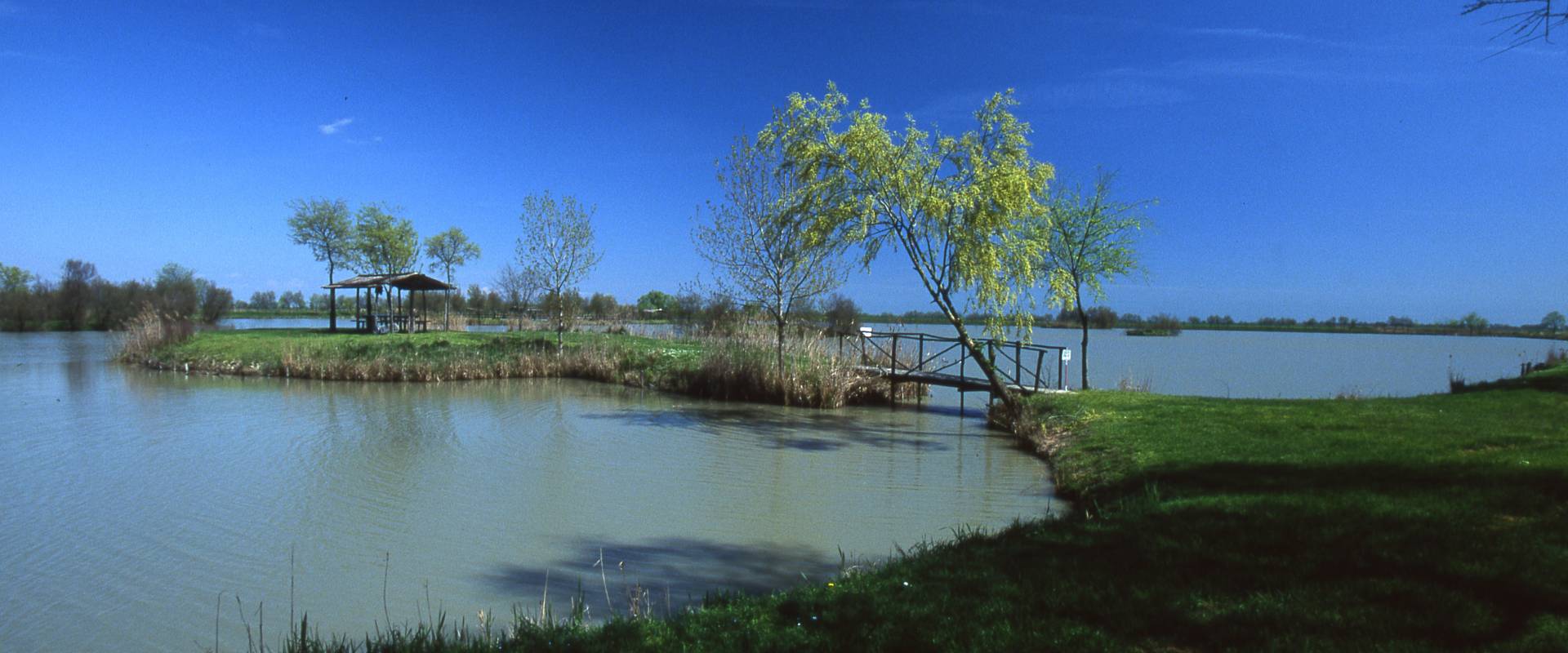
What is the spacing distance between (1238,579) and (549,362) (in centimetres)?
2408

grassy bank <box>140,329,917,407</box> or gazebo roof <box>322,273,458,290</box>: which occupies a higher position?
gazebo roof <box>322,273,458,290</box>

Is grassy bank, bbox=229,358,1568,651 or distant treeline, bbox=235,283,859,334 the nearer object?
grassy bank, bbox=229,358,1568,651

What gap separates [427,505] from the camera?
29.3ft

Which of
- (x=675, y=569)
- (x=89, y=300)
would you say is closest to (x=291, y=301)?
(x=89, y=300)

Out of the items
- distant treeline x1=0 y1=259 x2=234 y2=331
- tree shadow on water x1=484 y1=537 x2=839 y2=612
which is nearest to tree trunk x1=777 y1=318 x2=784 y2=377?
tree shadow on water x1=484 y1=537 x2=839 y2=612

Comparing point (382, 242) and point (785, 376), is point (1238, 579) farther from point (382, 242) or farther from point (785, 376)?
point (382, 242)

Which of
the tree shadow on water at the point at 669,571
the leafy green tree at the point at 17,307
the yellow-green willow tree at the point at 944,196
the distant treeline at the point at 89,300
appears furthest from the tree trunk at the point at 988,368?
the leafy green tree at the point at 17,307

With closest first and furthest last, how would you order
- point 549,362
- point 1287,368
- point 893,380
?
1. point 893,380
2. point 549,362
3. point 1287,368

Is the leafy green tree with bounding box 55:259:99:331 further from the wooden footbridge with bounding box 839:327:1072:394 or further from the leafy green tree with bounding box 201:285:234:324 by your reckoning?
the wooden footbridge with bounding box 839:327:1072:394

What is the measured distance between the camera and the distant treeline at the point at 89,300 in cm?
4659

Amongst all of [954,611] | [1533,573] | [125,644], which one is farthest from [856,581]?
[125,644]

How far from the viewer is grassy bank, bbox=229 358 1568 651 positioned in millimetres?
3742

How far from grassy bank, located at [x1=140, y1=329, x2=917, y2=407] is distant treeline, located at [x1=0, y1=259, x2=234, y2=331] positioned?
23976 millimetres

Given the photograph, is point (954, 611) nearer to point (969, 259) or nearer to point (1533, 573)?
point (1533, 573)
